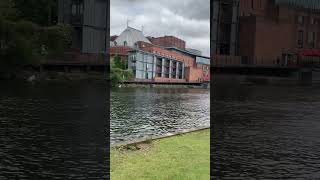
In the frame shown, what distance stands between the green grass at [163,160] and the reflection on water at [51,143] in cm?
19

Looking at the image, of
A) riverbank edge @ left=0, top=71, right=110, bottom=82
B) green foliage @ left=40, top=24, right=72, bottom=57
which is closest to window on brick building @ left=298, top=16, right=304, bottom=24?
A: riverbank edge @ left=0, top=71, right=110, bottom=82

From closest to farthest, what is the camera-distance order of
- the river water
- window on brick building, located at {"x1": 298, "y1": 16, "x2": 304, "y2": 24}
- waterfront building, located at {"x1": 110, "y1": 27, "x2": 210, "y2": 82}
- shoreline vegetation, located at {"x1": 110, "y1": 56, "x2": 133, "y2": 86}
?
1. the river water
2. shoreline vegetation, located at {"x1": 110, "y1": 56, "x2": 133, "y2": 86}
3. waterfront building, located at {"x1": 110, "y1": 27, "x2": 210, "y2": 82}
4. window on brick building, located at {"x1": 298, "y1": 16, "x2": 304, "y2": 24}

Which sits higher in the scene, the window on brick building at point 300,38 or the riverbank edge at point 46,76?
the window on brick building at point 300,38

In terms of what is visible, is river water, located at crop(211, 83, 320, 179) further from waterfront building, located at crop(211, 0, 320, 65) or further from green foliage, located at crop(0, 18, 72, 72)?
waterfront building, located at crop(211, 0, 320, 65)

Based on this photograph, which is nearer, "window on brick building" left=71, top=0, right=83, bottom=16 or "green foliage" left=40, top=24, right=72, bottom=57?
"window on brick building" left=71, top=0, right=83, bottom=16

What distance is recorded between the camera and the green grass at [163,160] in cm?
383

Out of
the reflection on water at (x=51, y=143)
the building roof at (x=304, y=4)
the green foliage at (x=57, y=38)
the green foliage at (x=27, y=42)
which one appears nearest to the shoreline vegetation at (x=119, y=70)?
the reflection on water at (x=51, y=143)


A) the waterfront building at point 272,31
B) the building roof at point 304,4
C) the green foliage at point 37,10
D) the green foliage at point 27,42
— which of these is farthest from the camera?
the building roof at point 304,4

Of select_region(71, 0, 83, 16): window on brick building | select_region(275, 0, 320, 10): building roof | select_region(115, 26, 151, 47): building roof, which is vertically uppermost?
select_region(275, 0, 320, 10): building roof

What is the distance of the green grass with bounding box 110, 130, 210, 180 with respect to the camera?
383 cm

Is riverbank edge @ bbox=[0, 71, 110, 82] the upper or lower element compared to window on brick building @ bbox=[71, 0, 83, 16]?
lower

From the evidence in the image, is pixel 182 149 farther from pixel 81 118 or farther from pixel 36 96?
pixel 36 96

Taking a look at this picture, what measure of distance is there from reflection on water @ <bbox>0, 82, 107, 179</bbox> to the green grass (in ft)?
0.63

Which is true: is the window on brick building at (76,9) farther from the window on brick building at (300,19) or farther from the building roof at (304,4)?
the window on brick building at (300,19)
